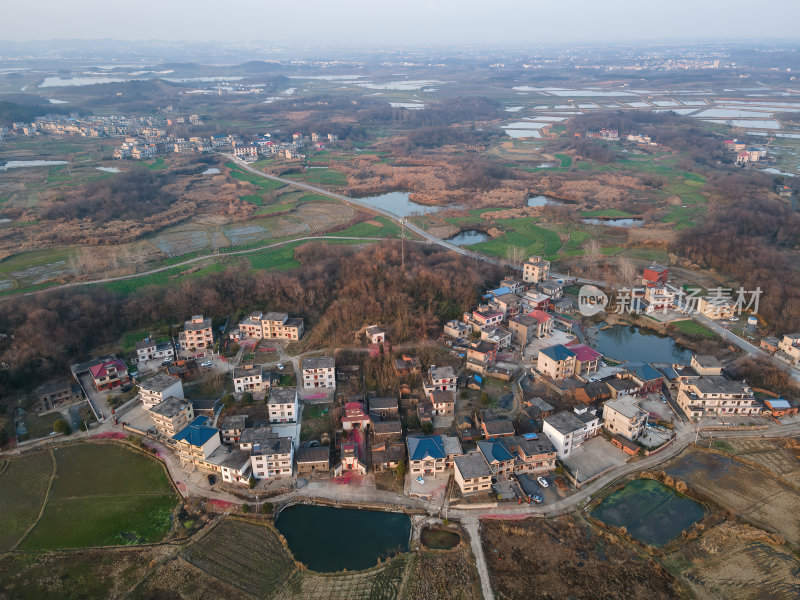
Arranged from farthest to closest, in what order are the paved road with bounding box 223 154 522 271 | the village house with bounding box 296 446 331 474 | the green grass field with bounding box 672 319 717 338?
the paved road with bounding box 223 154 522 271 < the green grass field with bounding box 672 319 717 338 < the village house with bounding box 296 446 331 474

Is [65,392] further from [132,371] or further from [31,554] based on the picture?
[31,554]

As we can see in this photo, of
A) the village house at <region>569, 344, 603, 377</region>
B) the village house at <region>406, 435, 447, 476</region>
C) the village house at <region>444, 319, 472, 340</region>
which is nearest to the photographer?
the village house at <region>406, 435, 447, 476</region>

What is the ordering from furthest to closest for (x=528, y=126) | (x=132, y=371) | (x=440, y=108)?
(x=440, y=108) → (x=528, y=126) → (x=132, y=371)

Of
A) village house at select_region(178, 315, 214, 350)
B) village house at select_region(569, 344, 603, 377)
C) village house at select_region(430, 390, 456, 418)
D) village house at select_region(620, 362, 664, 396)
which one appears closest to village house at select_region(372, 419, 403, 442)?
village house at select_region(430, 390, 456, 418)

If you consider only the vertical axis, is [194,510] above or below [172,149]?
below

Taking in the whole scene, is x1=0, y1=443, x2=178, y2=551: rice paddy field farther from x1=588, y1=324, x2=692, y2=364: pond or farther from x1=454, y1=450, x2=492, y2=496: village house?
x1=588, y1=324, x2=692, y2=364: pond

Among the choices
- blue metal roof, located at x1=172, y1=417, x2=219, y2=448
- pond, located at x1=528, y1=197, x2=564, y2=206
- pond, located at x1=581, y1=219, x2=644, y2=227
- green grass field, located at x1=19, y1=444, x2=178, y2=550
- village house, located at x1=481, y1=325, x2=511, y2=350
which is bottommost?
green grass field, located at x1=19, y1=444, x2=178, y2=550

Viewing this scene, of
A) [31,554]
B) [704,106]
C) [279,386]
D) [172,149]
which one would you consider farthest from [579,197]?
[704,106]

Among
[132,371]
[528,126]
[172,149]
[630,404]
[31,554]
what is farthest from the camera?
[528,126]
